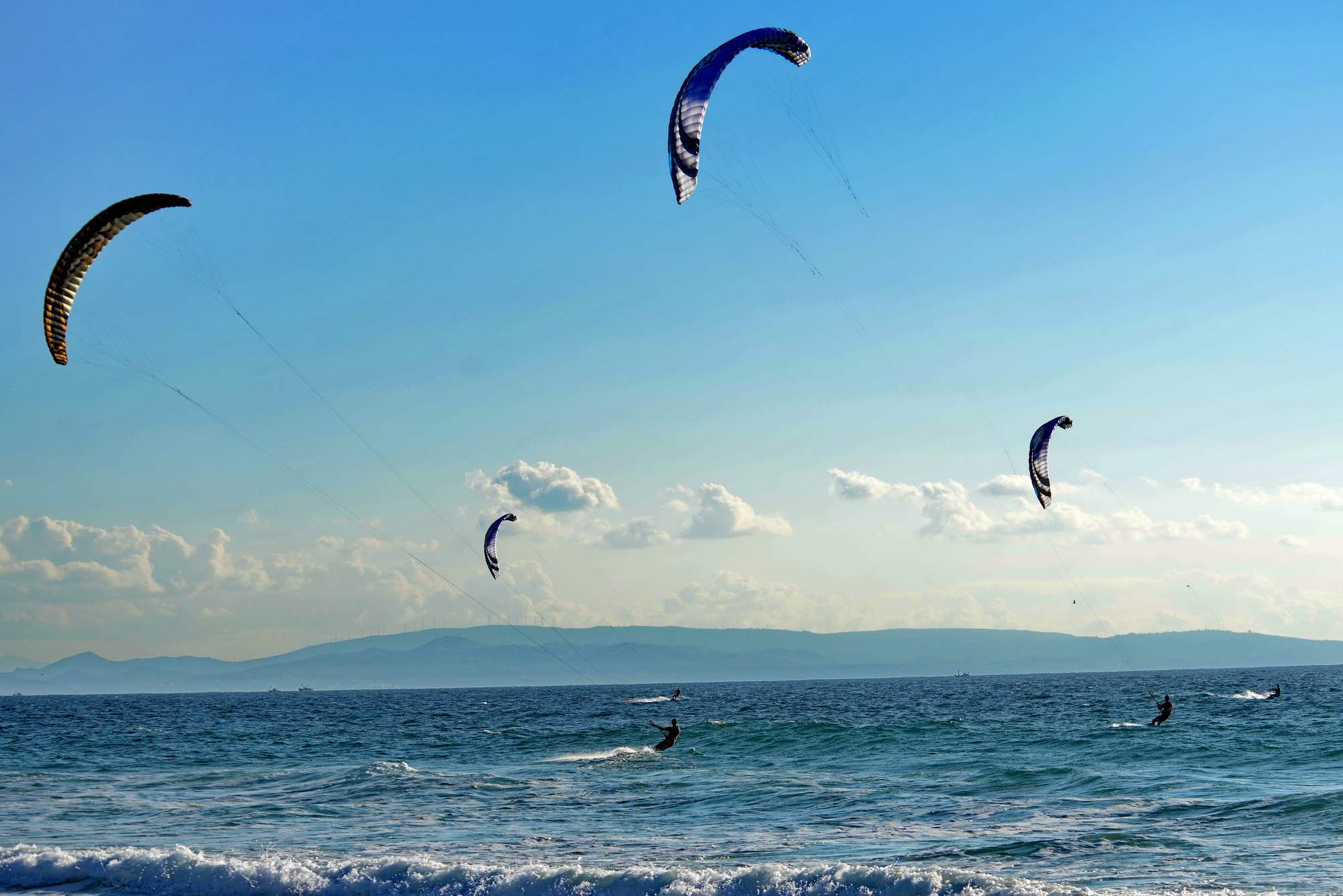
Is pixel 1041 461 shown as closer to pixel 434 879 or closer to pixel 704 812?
pixel 704 812

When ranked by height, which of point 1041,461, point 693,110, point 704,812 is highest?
point 693,110

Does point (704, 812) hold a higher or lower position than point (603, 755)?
higher

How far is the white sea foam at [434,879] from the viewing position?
1315 centimetres

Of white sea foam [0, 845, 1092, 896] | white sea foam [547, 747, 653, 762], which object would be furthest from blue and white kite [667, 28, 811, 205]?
white sea foam [547, 747, 653, 762]

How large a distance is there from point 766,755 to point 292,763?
15494 mm

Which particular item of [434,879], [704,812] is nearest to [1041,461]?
[704,812]

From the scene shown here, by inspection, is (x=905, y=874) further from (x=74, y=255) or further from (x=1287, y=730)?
(x=1287, y=730)

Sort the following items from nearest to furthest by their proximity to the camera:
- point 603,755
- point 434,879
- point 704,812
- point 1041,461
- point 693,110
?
point 434,879 → point 693,110 → point 704,812 → point 1041,461 → point 603,755

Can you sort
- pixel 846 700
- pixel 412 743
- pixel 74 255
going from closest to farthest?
pixel 74 255 < pixel 412 743 < pixel 846 700

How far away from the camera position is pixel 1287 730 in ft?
115

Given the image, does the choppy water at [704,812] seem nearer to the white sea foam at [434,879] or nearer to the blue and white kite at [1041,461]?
the white sea foam at [434,879]

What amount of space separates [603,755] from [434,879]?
19249mm

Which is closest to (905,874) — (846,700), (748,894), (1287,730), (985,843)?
(748,894)

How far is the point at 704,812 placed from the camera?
66.0 feet
